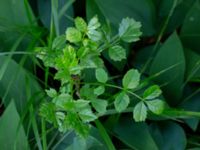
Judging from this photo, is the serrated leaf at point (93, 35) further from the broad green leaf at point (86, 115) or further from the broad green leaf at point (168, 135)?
the broad green leaf at point (168, 135)

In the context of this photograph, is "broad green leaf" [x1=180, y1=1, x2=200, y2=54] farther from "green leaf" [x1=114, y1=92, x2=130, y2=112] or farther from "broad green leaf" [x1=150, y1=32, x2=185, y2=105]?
"green leaf" [x1=114, y1=92, x2=130, y2=112]

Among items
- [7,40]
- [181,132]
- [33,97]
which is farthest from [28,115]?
[181,132]

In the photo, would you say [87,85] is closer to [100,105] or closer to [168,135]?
[100,105]

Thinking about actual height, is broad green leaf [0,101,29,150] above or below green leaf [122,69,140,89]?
below

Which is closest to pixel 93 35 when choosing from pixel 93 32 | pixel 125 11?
pixel 93 32

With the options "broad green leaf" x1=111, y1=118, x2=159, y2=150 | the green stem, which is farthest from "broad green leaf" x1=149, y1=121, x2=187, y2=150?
the green stem

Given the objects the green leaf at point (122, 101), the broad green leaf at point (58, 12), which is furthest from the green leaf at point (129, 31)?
the broad green leaf at point (58, 12)

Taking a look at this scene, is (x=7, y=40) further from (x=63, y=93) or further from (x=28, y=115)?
(x=63, y=93)
